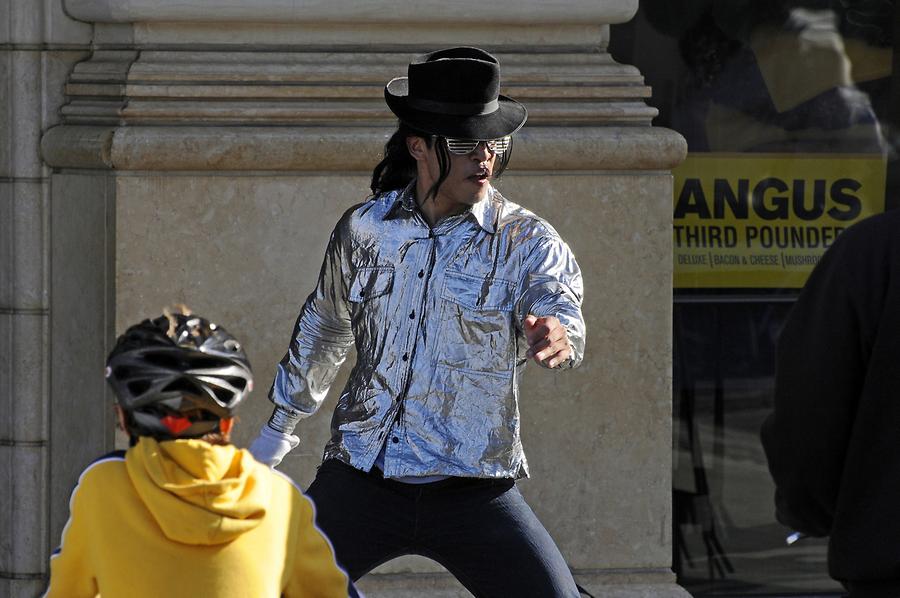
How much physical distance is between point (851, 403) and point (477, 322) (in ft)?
3.79

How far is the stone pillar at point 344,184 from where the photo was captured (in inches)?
223

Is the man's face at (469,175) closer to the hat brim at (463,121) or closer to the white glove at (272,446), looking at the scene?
the hat brim at (463,121)

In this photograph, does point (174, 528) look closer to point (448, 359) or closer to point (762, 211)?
point (448, 359)

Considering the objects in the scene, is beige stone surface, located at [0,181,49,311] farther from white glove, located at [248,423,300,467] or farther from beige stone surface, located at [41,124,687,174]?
white glove, located at [248,423,300,467]

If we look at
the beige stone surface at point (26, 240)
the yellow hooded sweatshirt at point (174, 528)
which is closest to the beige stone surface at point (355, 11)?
the beige stone surface at point (26, 240)

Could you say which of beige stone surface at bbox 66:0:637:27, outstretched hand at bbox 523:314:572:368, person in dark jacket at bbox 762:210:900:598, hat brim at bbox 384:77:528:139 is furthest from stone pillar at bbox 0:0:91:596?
person in dark jacket at bbox 762:210:900:598

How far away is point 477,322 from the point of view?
14.0ft

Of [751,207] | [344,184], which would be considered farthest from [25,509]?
[751,207]

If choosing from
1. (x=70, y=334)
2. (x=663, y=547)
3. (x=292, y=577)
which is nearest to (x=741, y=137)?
(x=663, y=547)

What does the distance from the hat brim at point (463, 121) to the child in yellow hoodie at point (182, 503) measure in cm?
127

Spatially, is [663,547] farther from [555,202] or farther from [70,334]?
[70,334]

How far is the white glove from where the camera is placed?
439 centimetres

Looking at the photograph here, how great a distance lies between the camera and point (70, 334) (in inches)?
236

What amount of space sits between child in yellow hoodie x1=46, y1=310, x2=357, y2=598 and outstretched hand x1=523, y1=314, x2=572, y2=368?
846 millimetres
